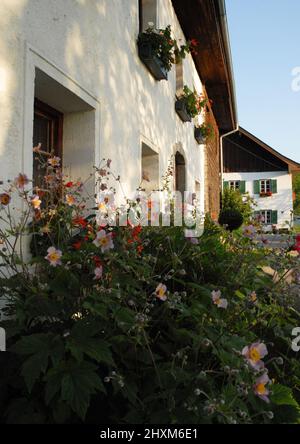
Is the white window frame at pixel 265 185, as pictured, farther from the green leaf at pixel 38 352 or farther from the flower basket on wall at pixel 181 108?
the green leaf at pixel 38 352

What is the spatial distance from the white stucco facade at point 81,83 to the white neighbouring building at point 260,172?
19.8 metres

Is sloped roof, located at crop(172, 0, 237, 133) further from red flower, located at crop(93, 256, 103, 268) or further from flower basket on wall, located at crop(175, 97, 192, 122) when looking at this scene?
red flower, located at crop(93, 256, 103, 268)

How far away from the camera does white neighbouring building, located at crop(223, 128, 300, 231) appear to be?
957 inches

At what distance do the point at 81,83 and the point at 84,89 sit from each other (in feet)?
0.17

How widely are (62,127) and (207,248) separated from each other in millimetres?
1719

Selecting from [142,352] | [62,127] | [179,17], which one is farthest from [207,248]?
[179,17]

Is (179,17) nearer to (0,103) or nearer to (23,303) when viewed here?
(0,103)

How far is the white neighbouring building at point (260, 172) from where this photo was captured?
24.3 metres

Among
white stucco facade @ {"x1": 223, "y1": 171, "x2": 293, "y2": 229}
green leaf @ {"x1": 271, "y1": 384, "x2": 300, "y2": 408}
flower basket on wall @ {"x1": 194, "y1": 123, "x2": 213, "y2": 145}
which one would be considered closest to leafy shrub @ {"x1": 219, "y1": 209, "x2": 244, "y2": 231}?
flower basket on wall @ {"x1": 194, "y1": 123, "x2": 213, "y2": 145}

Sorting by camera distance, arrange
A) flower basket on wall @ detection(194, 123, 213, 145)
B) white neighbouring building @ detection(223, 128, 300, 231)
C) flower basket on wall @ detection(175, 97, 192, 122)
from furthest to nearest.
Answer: white neighbouring building @ detection(223, 128, 300, 231) < flower basket on wall @ detection(194, 123, 213, 145) < flower basket on wall @ detection(175, 97, 192, 122)

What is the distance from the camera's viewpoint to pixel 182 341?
1.74 meters

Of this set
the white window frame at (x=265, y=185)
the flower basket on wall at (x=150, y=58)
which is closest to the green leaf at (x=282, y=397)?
the flower basket on wall at (x=150, y=58)

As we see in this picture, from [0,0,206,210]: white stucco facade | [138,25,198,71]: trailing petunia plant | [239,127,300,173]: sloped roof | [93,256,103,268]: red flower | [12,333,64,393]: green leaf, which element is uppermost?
[239,127,300,173]: sloped roof

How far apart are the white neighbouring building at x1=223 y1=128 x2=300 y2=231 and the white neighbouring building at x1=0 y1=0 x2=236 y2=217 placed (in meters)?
18.6
